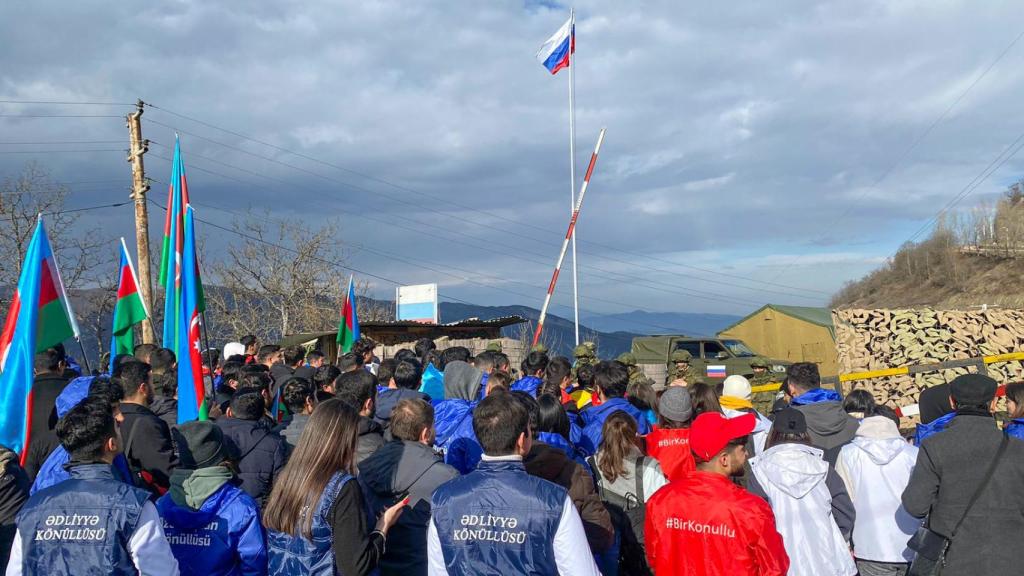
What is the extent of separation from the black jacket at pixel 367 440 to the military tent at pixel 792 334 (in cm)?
2005

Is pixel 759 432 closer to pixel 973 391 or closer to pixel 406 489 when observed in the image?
pixel 973 391

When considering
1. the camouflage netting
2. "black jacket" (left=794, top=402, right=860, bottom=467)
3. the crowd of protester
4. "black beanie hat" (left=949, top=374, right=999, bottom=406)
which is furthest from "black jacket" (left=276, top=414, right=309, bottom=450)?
the camouflage netting

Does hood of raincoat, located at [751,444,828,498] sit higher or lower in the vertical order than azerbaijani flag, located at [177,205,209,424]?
lower

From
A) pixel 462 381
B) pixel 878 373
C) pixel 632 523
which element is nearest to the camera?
pixel 632 523

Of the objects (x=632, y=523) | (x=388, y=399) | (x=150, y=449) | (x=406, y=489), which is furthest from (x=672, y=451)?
(x=150, y=449)

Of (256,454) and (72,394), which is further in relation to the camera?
(72,394)

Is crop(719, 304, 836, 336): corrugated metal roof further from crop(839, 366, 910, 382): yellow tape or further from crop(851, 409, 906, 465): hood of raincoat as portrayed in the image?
crop(851, 409, 906, 465): hood of raincoat

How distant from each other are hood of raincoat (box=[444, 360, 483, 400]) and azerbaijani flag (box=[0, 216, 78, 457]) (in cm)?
315

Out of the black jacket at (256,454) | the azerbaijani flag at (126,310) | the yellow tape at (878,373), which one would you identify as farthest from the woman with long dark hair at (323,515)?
the yellow tape at (878,373)

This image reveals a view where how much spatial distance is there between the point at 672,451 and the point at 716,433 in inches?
69.9

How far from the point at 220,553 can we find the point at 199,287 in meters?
4.39

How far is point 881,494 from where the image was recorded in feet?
15.5

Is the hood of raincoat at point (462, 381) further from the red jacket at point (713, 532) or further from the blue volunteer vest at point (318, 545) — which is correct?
the red jacket at point (713, 532)

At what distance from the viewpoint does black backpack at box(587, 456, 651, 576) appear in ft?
15.4
